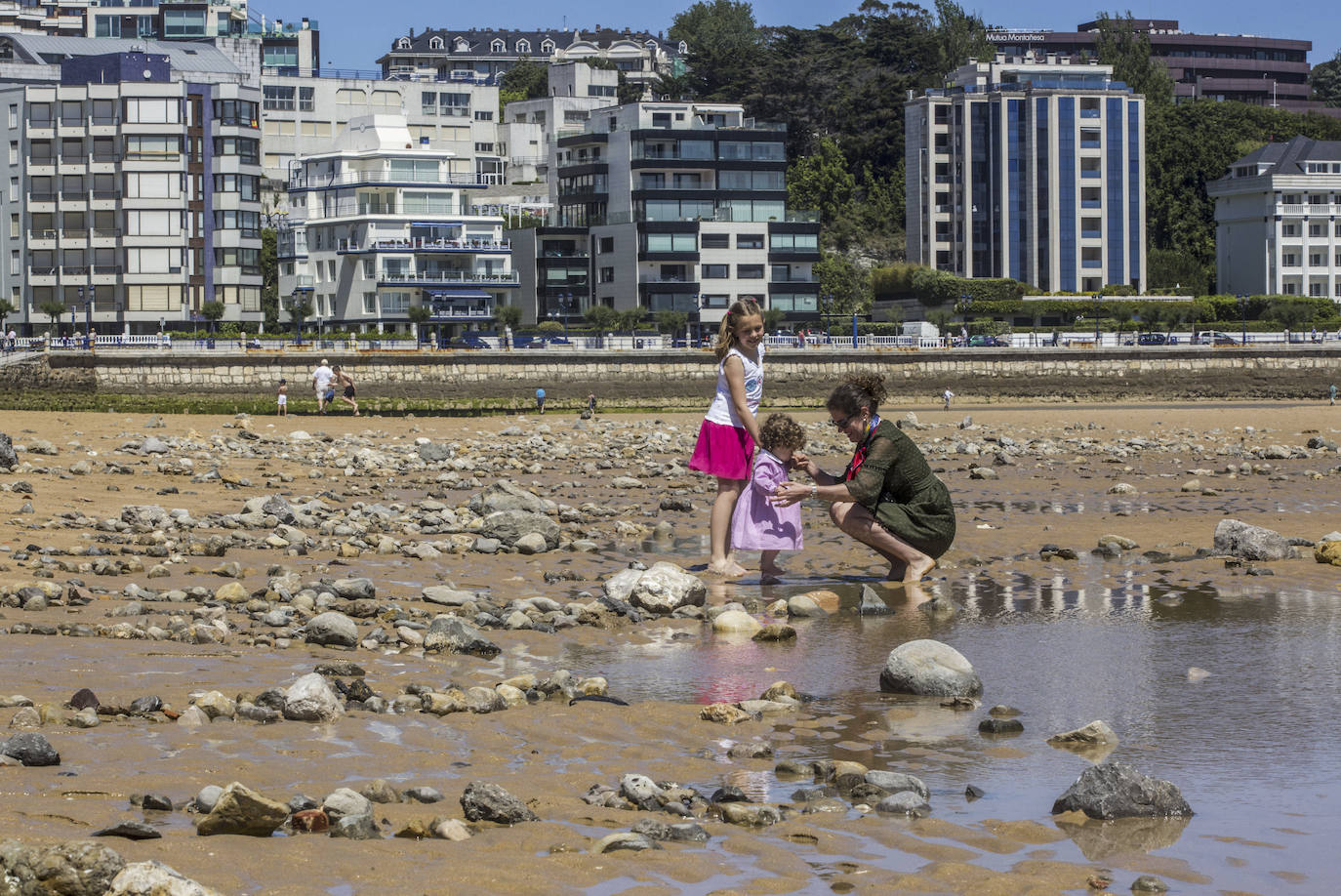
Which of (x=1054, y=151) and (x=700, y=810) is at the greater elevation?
(x=1054, y=151)

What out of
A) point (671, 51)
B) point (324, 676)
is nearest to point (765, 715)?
point (324, 676)

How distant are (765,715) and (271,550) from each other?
6.67 m

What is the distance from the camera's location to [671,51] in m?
183

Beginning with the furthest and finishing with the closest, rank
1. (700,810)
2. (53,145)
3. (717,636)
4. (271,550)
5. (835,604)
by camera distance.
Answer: (53,145)
(271,550)
(835,604)
(717,636)
(700,810)

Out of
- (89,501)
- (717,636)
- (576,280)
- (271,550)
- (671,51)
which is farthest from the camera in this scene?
(671,51)

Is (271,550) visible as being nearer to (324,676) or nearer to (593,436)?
(324,676)

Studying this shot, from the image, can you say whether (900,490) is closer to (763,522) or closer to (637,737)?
(763,522)

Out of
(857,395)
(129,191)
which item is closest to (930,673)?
(857,395)

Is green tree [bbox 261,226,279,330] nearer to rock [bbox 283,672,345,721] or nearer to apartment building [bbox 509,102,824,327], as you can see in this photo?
apartment building [bbox 509,102,824,327]

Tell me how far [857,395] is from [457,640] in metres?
3.93

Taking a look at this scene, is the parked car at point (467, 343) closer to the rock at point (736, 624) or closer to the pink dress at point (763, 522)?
the pink dress at point (763, 522)

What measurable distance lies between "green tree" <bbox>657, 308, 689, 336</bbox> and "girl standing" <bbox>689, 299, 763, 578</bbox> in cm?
7533

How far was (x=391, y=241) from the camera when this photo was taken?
87.6 m

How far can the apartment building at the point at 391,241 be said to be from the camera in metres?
87.1
